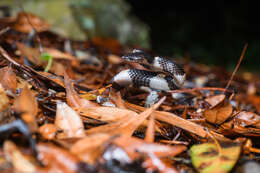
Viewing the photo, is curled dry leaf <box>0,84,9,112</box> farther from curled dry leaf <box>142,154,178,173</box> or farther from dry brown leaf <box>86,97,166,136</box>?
curled dry leaf <box>142,154,178,173</box>

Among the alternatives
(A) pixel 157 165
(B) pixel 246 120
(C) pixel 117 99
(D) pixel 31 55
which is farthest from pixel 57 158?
(D) pixel 31 55

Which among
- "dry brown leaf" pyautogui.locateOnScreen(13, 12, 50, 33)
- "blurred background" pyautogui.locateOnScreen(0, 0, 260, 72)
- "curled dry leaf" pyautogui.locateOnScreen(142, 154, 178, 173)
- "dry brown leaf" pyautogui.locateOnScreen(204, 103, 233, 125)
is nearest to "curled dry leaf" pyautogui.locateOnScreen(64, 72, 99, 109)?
"curled dry leaf" pyautogui.locateOnScreen(142, 154, 178, 173)

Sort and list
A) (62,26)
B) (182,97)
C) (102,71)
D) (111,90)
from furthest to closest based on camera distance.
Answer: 1. (62,26)
2. (102,71)
3. (182,97)
4. (111,90)

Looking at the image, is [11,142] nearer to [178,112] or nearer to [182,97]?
[178,112]

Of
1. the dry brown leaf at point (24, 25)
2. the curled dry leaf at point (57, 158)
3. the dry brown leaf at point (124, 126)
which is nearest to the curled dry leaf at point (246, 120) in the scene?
the dry brown leaf at point (124, 126)

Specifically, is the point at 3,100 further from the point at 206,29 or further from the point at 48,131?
the point at 206,29

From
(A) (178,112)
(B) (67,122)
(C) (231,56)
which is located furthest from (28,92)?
(C) (231,56)

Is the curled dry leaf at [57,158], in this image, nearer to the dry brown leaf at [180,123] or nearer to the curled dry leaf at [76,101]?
the curled dry leaf at [76,101]
